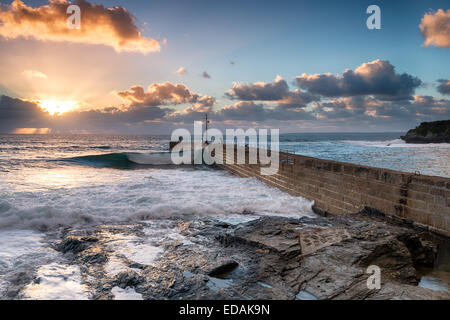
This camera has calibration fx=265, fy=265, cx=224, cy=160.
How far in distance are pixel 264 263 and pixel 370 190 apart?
4.38m

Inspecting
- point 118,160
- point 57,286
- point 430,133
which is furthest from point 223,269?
point 430,133

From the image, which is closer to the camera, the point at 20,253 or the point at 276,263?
the point at 276,263

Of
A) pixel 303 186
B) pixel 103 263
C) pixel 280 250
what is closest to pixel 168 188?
pixel 303 186

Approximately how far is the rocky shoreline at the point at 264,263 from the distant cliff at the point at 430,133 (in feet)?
280

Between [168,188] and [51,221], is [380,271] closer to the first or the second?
[51,221]

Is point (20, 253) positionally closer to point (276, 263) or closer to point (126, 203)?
point (126, 203)

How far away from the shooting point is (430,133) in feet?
243

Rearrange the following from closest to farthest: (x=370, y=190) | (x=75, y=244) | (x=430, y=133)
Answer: (x=75, y=244) < (x=370, y=190) < (x=430, y=133)

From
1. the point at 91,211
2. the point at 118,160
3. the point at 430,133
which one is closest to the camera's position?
the point at 91,211

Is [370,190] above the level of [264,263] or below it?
above

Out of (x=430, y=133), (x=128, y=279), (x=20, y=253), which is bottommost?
(x=20, y=253)

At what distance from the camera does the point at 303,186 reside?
10273 mm

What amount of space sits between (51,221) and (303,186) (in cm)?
849

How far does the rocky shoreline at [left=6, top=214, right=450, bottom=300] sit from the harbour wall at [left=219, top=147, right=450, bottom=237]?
1.97 ft
